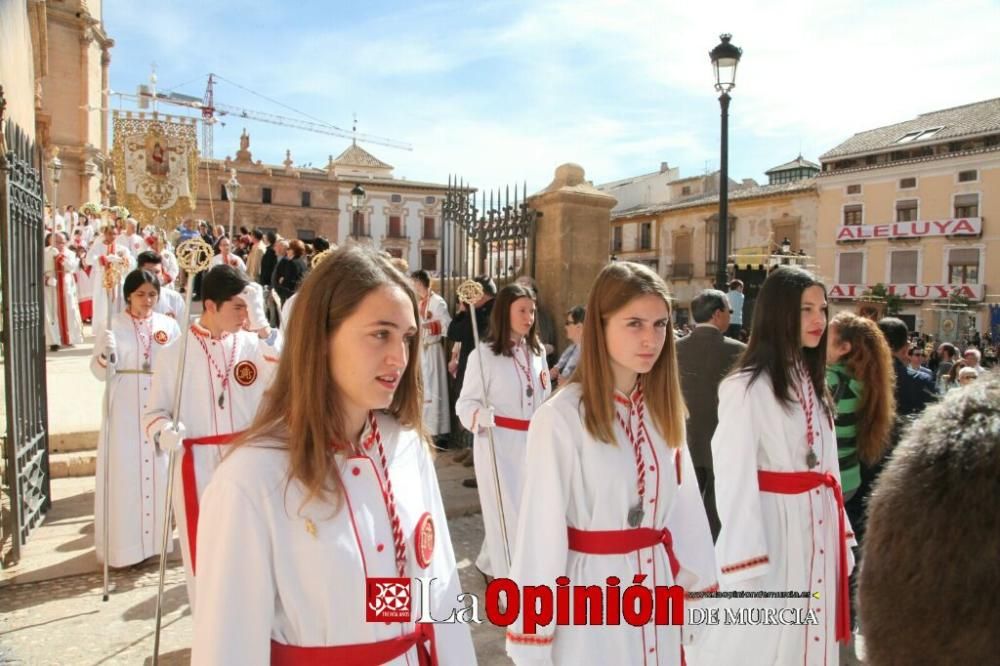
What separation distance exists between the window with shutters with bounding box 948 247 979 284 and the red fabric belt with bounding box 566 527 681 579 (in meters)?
41.2

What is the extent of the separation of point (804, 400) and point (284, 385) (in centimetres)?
267

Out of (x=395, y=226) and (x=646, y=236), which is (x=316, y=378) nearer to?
(x=646, y=236)

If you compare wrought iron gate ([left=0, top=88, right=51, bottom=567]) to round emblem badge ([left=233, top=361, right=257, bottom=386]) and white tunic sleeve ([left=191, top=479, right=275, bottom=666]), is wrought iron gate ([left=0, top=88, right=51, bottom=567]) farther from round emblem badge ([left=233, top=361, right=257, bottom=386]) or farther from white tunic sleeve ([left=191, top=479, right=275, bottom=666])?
white tunic sleeve ([left=191, top=479, right=275, bottom=666])

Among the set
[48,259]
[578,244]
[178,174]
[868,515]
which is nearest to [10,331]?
[578,244]

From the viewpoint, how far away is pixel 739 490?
342 cm

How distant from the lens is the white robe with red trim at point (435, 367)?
864 centimetres

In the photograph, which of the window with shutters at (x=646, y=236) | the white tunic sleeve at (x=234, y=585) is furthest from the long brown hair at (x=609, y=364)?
the window with shutters at (x=646, y=236)

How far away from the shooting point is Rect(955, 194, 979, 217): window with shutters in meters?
36.1

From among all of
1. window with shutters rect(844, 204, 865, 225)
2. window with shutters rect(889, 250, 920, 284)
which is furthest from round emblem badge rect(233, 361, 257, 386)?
window with shutters rect(844, 204, 865, 225)

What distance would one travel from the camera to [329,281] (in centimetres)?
189

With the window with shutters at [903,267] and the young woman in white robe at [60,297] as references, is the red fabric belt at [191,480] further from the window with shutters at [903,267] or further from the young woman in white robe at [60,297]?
the window with shutters at [903,267]

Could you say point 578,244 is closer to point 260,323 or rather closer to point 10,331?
point 260,323

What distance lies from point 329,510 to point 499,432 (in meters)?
3.57

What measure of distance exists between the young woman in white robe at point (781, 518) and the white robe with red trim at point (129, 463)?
417 centimetres
